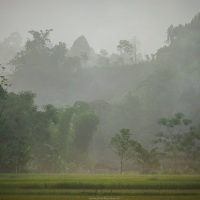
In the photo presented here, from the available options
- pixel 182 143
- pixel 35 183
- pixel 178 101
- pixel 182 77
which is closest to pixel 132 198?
pixel 35 183

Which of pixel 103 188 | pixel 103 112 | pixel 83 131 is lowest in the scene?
pixel 103 188

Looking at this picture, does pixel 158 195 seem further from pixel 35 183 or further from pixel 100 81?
pixel 100 81

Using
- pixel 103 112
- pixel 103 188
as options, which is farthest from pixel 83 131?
pixel 103 188

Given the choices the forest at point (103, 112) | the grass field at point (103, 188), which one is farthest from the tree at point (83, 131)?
the grass field at point (103, 188)

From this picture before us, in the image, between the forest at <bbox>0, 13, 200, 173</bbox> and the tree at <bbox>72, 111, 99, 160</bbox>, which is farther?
the tree at <bbox>72, 111, 99, 160</bbox>

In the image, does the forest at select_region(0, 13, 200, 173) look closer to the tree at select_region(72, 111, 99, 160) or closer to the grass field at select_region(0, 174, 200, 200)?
the tree at select_region(72, 111, 99, 160)

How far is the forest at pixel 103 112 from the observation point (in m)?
44.4

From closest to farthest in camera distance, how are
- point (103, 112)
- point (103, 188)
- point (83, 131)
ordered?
point (103, 188)
point (83, 131)
point (103, 112)

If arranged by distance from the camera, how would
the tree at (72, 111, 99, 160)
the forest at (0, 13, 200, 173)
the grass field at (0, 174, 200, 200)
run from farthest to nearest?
the tree at (72, 111, 99, 160) < the forest at (0, 13, 200, 173) < the grass field at (0, 174, 200, 200)

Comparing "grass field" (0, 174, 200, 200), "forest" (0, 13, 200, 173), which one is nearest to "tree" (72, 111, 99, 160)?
"forest" (0, 13, 200, 173)

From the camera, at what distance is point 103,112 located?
77.5 metres

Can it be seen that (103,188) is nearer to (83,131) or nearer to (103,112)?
(83,131)

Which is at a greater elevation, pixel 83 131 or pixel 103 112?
pixel 103 112

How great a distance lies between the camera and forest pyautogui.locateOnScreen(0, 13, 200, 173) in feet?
146
